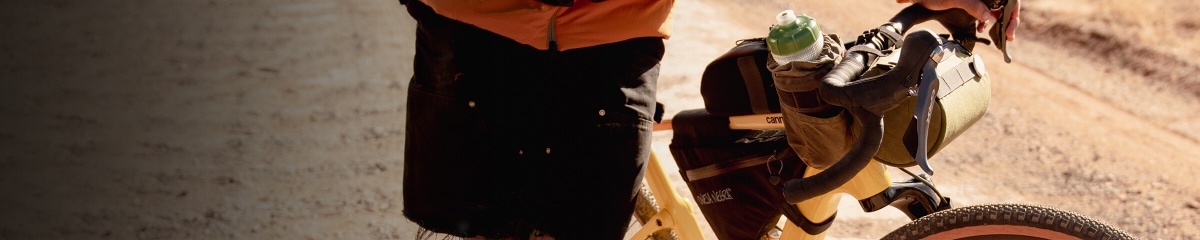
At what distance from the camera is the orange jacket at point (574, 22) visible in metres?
1.73

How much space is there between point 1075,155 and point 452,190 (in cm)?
304

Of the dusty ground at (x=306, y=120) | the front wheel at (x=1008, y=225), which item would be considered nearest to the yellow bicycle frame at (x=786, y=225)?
the front wheel at (x=1008, y=225)

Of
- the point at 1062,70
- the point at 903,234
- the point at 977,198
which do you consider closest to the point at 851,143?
the point at 903,234

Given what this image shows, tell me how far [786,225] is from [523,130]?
532mm

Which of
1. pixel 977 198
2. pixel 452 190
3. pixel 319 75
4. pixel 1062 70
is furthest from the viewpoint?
pixel 1062 70

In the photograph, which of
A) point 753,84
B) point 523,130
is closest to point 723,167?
point 753,84

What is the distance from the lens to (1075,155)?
4.12 m

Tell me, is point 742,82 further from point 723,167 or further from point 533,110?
point 533,110

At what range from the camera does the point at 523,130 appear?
1.86 m

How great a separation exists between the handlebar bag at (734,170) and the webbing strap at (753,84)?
0.11 m

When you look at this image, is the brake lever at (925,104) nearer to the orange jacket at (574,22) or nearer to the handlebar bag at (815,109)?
the handlebar bag at (815,109)

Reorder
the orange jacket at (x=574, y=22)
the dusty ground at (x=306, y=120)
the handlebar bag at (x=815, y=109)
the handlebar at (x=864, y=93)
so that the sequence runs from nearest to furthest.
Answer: the handlebar at (x=864, y=93)
the handlebar bag at (x=815, y=109)
the orange jacket at (x=574, y=22)
the dusty ground at (x=306, y=120)

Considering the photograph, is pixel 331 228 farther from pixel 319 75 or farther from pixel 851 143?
pixel 851 143

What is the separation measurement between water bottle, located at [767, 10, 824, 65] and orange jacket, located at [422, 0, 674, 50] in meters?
0.29
